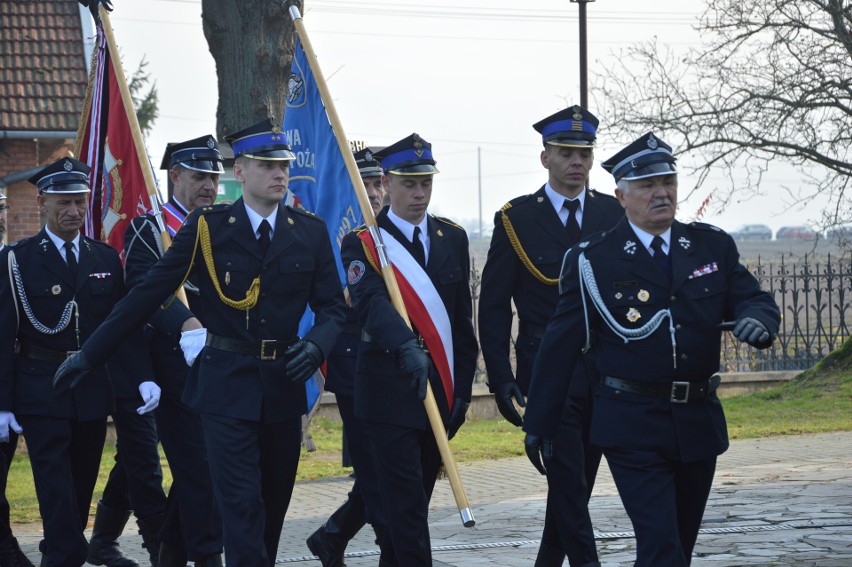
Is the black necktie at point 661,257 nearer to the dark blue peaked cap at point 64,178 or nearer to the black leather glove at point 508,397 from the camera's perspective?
the black leather glove at point 508,397

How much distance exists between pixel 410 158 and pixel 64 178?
206 centimetres

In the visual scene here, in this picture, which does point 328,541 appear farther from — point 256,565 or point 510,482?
point 510,482

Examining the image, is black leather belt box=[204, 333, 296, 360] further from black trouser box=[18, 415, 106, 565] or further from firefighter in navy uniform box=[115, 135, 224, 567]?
black trouser box=[18, 415, 106, 565]

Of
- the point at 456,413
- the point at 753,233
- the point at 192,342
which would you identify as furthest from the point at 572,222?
the point at 753,233

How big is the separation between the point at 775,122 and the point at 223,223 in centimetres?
1469

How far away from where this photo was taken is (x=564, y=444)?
6516 millimetres

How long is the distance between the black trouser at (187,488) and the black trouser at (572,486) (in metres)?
1.82

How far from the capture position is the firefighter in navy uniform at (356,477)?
7.27m

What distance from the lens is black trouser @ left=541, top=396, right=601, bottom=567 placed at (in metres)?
6.43

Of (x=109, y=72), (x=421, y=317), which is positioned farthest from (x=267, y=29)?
(x=421, y=317)

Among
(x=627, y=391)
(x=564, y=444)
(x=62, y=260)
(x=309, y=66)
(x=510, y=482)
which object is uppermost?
(x=309, y=66)

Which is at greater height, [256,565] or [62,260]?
[62,260]

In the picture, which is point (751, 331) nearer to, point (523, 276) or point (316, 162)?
point (523, 276)

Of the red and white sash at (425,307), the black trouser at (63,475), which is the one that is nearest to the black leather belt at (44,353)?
the black trouser at (63,475)
